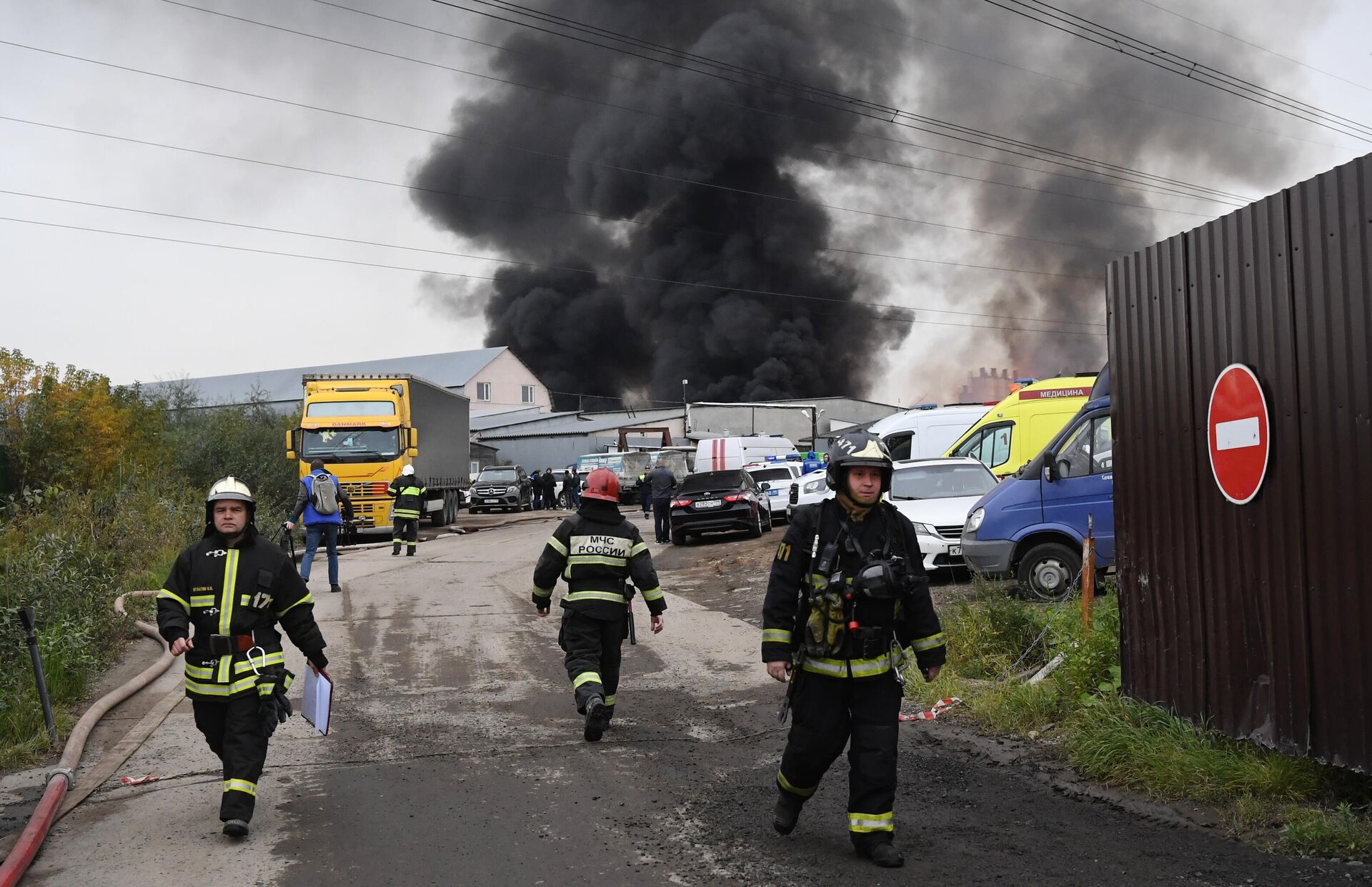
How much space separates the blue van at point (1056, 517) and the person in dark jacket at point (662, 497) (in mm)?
11808

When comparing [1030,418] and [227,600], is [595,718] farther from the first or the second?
[1030,418]

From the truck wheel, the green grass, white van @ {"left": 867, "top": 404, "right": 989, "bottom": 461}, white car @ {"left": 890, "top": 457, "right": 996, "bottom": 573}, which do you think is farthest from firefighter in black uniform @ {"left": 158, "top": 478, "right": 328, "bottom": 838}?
white van @ {"left": 867, "top": 404, "right": 989, "bottom": 461}

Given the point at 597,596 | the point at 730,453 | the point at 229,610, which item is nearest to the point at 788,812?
the point at 597,596

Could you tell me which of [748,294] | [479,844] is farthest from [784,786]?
[748,294]

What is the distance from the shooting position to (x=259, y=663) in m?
4.96

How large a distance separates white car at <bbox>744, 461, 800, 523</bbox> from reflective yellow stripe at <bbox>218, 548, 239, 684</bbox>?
61.1ft

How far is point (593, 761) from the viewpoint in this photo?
5.86 m

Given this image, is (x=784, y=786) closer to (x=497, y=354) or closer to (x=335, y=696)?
(x=335, y=696)

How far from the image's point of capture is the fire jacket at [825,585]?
4387 millimetres

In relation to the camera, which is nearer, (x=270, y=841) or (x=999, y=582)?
(x=270, y=841)

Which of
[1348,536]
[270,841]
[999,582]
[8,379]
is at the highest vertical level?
[8,379]

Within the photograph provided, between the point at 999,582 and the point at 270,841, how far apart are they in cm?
679

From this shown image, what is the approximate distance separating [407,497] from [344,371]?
54.9 metres

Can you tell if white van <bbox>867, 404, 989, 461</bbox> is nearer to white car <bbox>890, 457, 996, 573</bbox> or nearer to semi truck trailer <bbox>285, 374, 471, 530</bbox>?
white car <bbox>890, 457, 996, 573</bbox>
